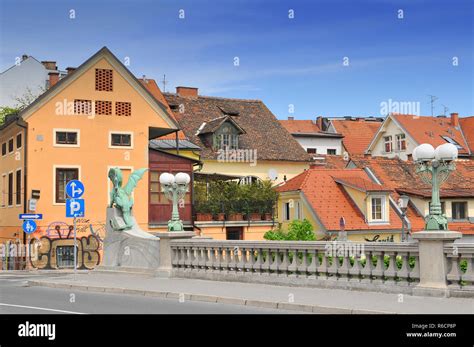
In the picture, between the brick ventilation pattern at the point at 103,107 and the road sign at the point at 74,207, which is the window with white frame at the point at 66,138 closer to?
the brick ventilation pattern at the point at 103,107

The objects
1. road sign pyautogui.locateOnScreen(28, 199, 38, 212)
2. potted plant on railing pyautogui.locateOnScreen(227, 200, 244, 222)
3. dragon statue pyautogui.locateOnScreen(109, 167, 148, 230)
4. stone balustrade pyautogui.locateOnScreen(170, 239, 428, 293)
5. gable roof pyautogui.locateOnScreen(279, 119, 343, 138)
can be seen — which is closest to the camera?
stone balustrade pyautogui.locateOnScreen(170, 239, 428, 293)

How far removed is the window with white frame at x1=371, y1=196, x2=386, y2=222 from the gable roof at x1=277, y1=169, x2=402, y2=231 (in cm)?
65

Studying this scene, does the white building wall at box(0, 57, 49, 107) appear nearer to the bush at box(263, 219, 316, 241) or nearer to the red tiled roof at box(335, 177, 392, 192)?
the red tiled roof at box(335, 177, 392, 192)

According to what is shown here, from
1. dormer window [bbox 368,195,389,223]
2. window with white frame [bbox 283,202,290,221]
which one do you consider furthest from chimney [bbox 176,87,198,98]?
dormer window [bbox 368,195,389,223]

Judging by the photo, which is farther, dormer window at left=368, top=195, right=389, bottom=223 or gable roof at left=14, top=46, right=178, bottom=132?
dormer window at left=368, top=195, right=389, bottom=223

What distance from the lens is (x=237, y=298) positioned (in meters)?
17.3

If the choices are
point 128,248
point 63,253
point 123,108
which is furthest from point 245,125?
point 128,248

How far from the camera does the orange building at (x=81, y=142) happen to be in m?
42.9

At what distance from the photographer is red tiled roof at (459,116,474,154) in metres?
80.2

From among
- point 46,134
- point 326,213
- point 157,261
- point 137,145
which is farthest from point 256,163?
point 157,261

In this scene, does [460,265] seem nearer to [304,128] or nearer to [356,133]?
[304,128]

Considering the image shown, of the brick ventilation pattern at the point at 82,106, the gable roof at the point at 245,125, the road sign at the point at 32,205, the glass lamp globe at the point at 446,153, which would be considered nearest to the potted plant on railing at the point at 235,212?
the gable roof at the point at 245,125

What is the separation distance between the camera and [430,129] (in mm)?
79625
